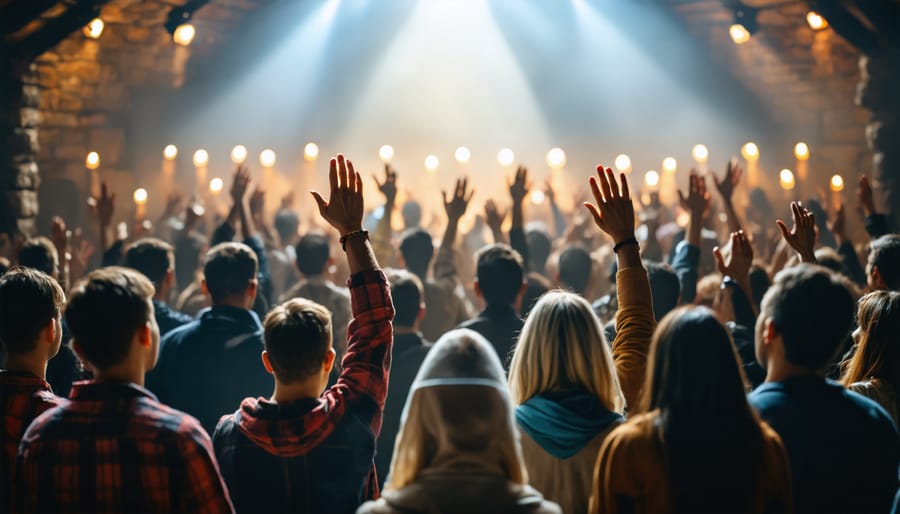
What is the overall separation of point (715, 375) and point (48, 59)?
12322 millimetres

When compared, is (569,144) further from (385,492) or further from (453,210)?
(385,492)

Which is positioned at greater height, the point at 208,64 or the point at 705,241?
the point at 208,64

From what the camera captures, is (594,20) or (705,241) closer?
(705,241)

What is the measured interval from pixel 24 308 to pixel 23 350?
0.15 meters

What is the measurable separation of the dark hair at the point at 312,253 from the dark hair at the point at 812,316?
332 cm

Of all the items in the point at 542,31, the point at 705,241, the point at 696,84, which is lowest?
the point at 705,241

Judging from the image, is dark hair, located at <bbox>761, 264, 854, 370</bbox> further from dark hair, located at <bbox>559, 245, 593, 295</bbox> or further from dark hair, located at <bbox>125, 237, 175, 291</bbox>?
dark hair, located at <bbox>559, 245, 593, 295</bbox>

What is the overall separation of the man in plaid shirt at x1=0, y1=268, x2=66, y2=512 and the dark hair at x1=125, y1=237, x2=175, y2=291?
1.63 m

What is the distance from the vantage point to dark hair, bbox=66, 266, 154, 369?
2574 millimetres

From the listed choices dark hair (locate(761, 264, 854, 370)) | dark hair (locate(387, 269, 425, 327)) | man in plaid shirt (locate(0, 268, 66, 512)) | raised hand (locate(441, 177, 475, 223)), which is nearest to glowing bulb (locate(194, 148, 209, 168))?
raised hand (locate(441, 177, 475, 223))

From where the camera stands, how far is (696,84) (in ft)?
50.9

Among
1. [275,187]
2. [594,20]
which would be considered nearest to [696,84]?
[594,20]

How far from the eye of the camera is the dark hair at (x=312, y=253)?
18.3 feet

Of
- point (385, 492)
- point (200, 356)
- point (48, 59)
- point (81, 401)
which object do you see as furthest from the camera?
point (48, 59)
